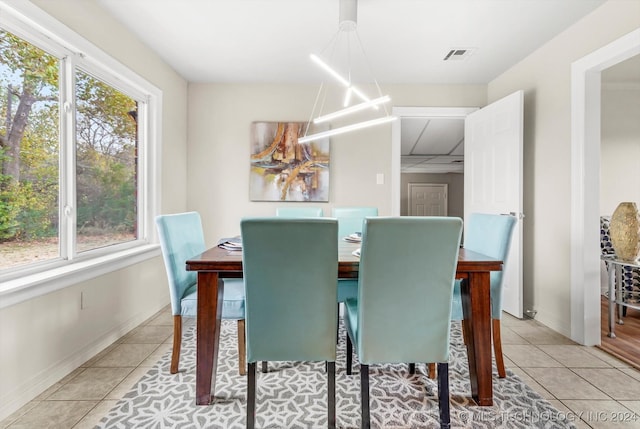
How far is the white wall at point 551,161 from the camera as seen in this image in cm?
242

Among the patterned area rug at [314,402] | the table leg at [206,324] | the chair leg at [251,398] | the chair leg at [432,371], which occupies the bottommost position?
the patterned area rug at [314,402]

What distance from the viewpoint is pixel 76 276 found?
1.98 meters

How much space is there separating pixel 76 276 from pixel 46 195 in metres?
0.52

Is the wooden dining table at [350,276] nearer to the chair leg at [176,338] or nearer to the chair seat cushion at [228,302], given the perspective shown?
the chair seat cushion at [228,302]

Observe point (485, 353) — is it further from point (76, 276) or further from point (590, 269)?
point (76, 276)

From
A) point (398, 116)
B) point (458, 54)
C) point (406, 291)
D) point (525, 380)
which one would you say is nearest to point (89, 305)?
point (406, 291)

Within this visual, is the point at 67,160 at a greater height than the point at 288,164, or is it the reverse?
the point at 288,164

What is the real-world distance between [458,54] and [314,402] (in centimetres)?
301

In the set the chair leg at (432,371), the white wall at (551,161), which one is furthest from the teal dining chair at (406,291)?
the white wall at (551,161)

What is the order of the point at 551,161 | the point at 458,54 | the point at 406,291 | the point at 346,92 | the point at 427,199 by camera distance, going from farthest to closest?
the point at 427,199
the point at 458,54
the point at 551,161
the point at 346,92
the point at 406,291

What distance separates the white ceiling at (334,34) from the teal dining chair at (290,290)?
1.73 m

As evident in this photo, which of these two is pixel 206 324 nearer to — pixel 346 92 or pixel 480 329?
pixel 480 329

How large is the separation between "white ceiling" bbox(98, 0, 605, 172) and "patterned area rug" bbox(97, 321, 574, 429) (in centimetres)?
241

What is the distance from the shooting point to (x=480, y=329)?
1612 mm
